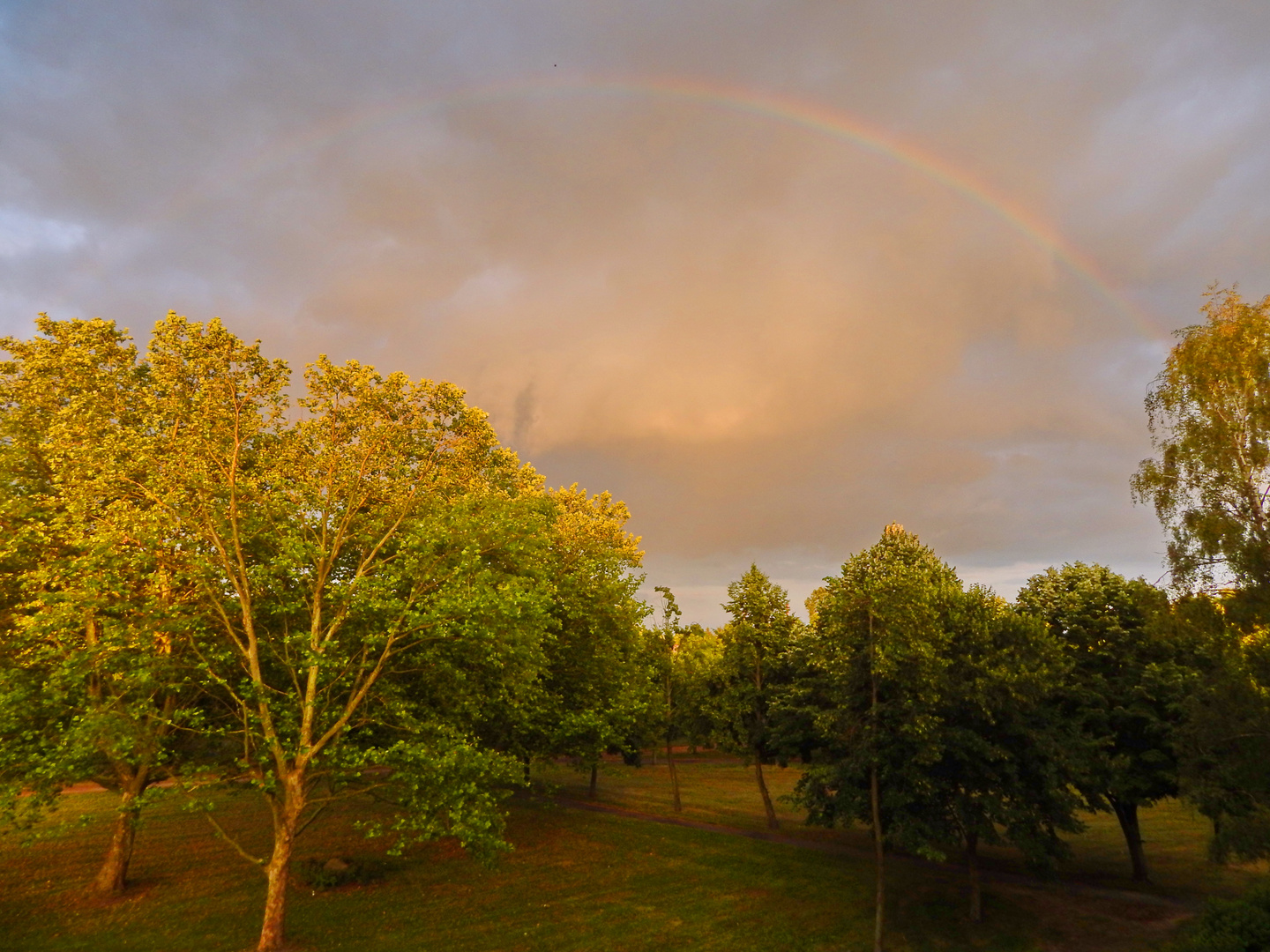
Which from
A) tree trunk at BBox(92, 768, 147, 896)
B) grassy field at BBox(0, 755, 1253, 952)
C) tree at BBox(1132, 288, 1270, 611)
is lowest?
grassy field at BBox(0, 755, 1253, 952)

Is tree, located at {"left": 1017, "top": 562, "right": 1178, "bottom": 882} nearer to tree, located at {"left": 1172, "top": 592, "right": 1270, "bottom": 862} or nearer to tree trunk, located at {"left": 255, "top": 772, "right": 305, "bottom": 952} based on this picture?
tree, located at {"left": 1172, "top": 592, "right": 1270, "bottom": 862}

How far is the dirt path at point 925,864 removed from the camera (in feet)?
104

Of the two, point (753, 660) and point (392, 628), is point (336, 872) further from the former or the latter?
point (753, 660)

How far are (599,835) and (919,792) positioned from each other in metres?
21.7

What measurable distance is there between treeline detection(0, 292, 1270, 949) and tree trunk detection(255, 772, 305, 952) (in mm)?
101

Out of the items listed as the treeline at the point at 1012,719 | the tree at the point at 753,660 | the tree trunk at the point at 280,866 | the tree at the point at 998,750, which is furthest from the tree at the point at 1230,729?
the tree trunk at the point at 280,866

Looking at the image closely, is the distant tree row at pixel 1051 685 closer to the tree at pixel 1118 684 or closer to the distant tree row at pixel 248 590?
the tree at pixel 1118 684

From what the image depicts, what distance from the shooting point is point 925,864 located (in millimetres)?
37500

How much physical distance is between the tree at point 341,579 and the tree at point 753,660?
22397mm

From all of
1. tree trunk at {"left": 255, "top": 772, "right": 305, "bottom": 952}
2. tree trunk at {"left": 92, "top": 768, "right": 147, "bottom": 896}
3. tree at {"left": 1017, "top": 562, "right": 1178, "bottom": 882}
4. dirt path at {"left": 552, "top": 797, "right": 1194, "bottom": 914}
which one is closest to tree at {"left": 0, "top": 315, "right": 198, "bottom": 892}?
tree trunk at {"left": 92, "top": 768, "right": 147, "bottom": 896}

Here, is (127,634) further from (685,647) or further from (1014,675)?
(685,647)

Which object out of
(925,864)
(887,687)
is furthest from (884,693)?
(925,864)

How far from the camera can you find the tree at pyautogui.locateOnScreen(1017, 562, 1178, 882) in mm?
31828

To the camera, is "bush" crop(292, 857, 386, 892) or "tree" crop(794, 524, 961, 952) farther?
"bush" crop(292, 857, 386, 892)
